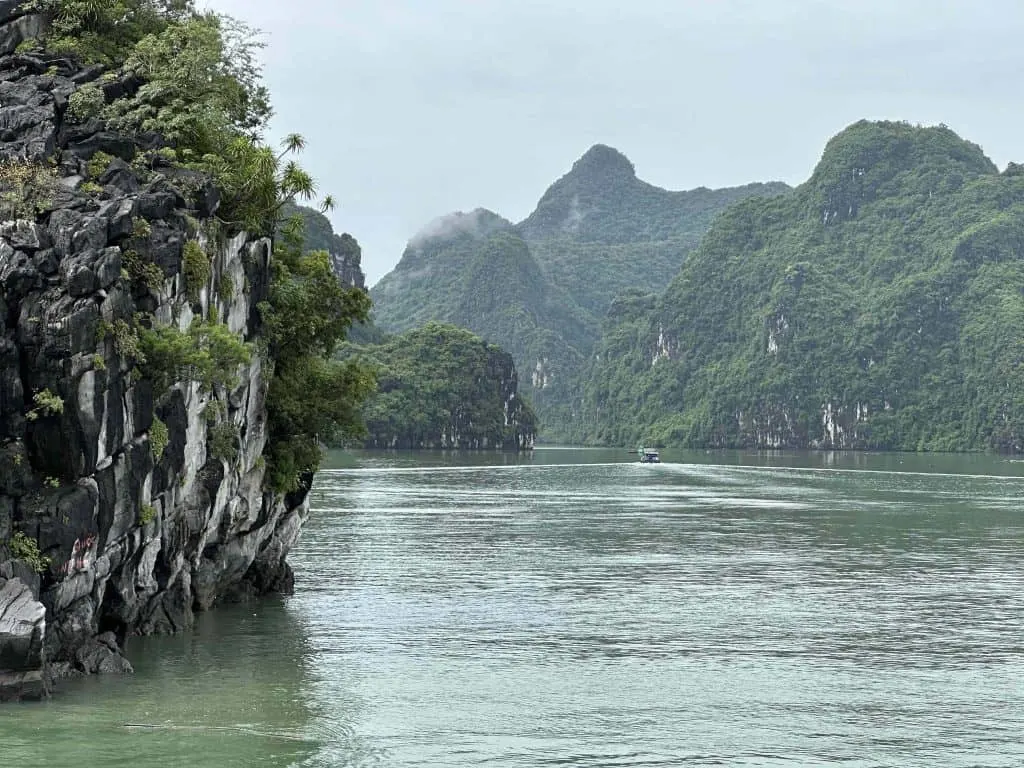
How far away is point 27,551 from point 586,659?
1304cm

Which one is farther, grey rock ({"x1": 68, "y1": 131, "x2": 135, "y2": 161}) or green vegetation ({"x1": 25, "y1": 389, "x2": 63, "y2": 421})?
grey rock ({"x1": 68, "y1": 131, "x2": 135, "y2": 161})

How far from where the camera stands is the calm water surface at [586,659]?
81.3 feet

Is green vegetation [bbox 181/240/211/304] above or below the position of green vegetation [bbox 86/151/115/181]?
below

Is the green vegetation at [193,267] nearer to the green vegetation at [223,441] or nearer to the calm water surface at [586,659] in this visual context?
the green vegetation at [223,441]

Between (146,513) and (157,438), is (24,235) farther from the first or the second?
(146,513)

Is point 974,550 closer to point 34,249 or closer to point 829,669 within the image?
point 829,669

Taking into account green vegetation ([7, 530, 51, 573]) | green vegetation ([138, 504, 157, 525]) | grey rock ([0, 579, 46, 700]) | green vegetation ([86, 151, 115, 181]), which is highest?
green vegetation ([86, 151, 115, 181])

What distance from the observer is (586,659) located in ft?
107

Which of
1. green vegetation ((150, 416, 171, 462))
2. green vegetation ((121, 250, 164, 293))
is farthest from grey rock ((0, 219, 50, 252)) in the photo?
green vegetation ((150, 416, 171, 462))

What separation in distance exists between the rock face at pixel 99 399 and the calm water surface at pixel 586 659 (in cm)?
150

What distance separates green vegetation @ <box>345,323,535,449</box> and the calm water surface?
120 m

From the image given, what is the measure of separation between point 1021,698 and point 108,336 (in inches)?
759

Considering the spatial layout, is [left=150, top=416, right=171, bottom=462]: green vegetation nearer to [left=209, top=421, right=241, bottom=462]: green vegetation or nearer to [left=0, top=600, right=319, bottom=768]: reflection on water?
[left=209, top=421, right=241, bottom=462]: green vegetation

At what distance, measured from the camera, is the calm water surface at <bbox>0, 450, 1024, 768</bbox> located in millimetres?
24766
